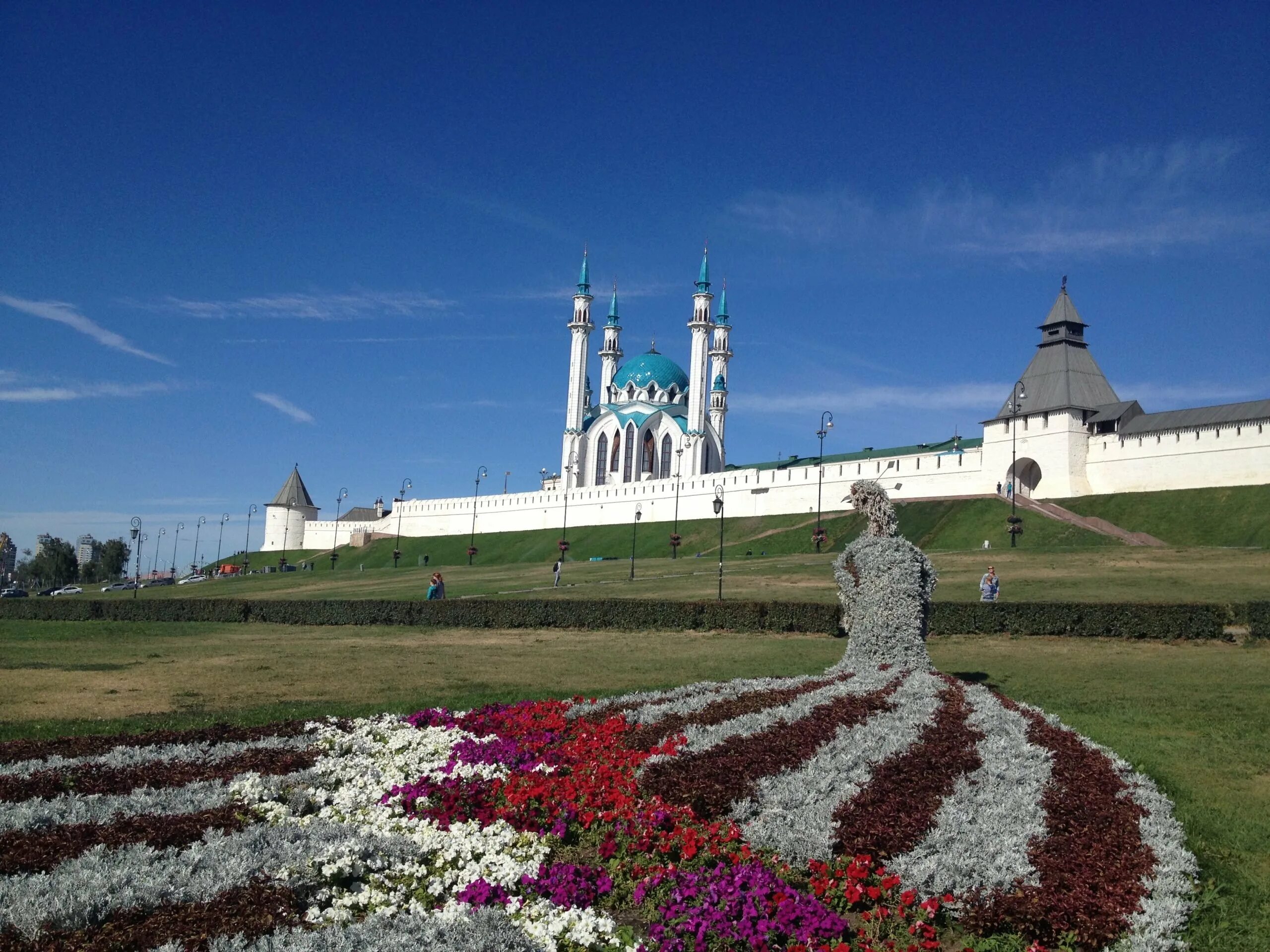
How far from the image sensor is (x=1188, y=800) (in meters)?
8.54

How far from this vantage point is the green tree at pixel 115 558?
116m

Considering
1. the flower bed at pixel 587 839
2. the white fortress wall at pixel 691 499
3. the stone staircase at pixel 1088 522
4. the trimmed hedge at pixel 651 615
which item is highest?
the white fortress wall at pixel 691 499

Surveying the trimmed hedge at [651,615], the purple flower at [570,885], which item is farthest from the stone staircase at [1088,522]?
the purple flower at [570,885]

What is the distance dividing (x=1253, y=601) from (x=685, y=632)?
1212cm

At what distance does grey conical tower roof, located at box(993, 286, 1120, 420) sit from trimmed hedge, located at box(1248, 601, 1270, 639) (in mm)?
38742

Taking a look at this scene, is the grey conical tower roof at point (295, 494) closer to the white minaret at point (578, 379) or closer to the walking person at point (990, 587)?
the white minaret at point (578, 379)

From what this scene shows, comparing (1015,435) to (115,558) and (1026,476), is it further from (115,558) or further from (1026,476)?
(115,558)

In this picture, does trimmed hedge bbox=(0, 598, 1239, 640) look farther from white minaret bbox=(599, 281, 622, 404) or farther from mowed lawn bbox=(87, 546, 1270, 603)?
white minaret bbox=(599, 281, 622, 404)

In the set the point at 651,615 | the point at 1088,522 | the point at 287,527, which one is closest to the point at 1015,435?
the point at 1088,522

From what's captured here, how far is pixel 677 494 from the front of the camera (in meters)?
Result: 73.8

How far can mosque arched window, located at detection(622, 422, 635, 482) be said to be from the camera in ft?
321

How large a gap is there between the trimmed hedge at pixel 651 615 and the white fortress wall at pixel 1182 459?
110 feet

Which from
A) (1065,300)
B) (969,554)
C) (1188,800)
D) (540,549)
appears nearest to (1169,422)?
(1065,300)

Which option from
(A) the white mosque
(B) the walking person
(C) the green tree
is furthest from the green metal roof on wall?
(C) the green tree
